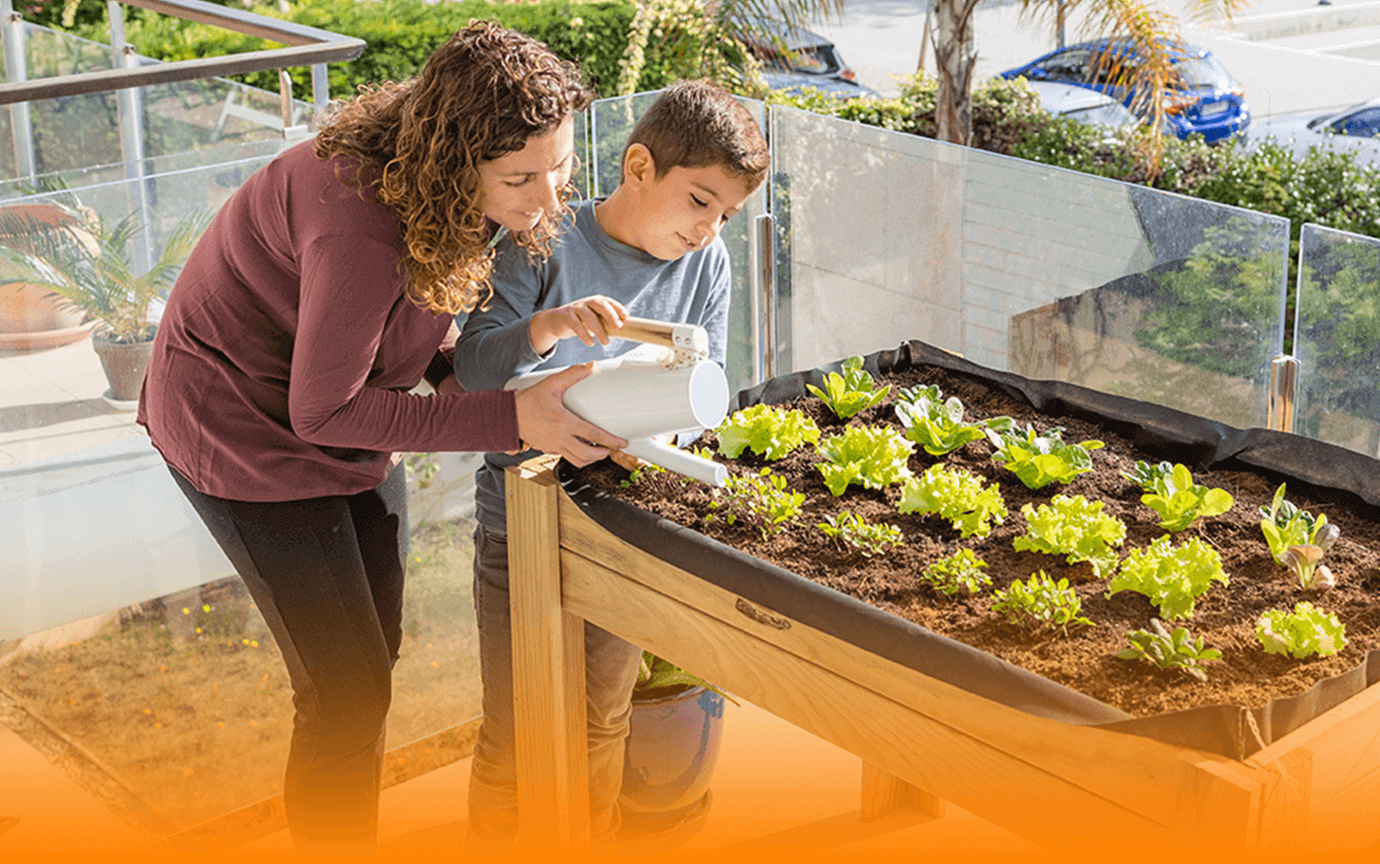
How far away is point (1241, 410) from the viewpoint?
273 centimetres

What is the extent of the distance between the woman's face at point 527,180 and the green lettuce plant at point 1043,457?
616 millimetres

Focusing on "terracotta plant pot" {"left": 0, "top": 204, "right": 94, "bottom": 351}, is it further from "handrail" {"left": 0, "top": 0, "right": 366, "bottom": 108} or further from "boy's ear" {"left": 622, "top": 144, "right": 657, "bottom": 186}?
"boy's ear" {"left": 622, "top": 144, "right": 657, "bottom": 186}

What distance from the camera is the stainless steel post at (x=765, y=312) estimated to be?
11.8ft

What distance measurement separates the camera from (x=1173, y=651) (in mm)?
1180

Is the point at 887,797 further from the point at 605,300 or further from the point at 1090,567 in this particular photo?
the point at 605,300

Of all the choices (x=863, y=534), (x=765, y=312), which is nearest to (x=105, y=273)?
(x=863, y=534)

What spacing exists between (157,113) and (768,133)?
5.30 feet

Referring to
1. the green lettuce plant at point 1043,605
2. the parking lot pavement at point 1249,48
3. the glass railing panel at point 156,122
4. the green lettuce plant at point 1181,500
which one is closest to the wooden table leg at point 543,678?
the green lettuce plant at point 1043,605

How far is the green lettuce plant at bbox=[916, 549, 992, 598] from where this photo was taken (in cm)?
134

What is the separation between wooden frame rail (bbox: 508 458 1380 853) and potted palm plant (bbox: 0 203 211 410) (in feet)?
3.85

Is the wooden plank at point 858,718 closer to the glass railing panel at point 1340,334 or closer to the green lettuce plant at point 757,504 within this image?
the green lettuce plant at point 757,504

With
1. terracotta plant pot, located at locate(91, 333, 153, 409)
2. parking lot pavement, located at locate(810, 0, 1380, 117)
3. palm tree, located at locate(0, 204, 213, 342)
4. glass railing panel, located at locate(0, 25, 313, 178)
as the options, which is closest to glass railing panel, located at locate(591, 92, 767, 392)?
glass railing panel, located at locate(0, 25, 313, 178)

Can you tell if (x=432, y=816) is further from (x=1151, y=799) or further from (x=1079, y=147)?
(x=1079, y=147)

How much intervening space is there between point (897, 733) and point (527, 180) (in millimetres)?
676
